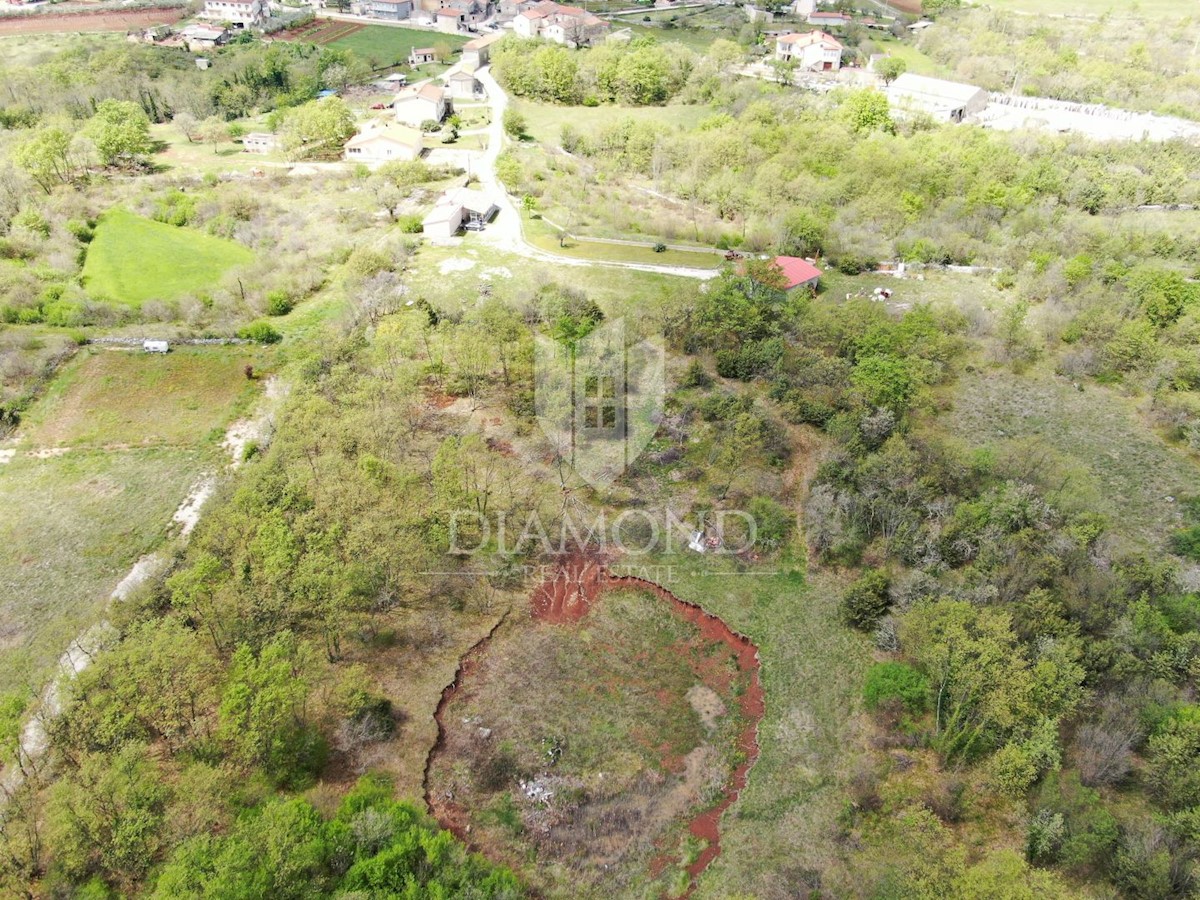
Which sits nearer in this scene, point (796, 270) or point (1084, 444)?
point (1084, 444)

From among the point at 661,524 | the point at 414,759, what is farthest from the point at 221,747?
the point at 661,524

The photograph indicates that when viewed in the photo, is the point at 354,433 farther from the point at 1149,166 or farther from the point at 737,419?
the point at 1149,166

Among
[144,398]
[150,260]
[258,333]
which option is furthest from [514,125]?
[144,398]

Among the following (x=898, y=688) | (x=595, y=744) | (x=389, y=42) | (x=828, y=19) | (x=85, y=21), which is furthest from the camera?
(x=828, y=19)

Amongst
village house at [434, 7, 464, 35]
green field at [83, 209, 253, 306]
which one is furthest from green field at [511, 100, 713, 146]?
village house at [434, 7, 464, 35]

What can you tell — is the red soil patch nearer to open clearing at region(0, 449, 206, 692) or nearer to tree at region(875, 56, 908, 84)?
tree at region(875, 56, 908, 84)

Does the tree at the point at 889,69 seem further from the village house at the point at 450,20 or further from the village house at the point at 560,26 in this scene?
the village house at the point at 450,20

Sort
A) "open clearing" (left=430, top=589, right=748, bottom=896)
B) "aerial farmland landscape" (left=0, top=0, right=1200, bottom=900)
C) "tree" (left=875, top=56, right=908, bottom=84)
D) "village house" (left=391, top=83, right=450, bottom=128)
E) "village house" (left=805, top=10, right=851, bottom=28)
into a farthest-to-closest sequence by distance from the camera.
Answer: "village house" (left=805, top=10, right=851, bottom=28)
"tree" (left=875, top=56, right=908, bottom=84)
"village house" (left=391, top=83, right=450, bottom=128)
"open clearing" (left=430, top=589, right=748, bottom=896)
"aerial farmland landscape" (left=0, top=0, right=1200, bottom=900)

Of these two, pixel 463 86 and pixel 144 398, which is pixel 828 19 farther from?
pixel 144 398
